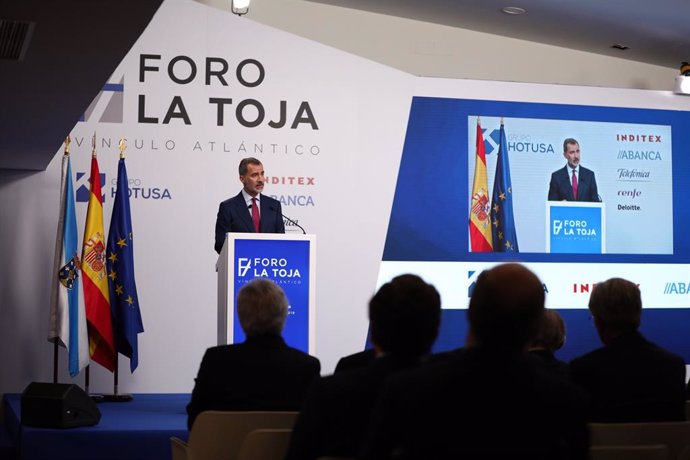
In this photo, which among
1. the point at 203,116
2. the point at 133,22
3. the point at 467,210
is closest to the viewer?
the point at 133,22

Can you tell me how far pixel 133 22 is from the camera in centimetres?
394

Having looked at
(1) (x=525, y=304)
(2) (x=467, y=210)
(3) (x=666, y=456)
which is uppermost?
(2) (x=467, y=210)

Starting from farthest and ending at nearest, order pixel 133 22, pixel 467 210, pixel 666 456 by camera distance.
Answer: pixel 467 210, pixel 133 22, pixel 666 456

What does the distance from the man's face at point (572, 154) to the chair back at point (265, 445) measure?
6.54m

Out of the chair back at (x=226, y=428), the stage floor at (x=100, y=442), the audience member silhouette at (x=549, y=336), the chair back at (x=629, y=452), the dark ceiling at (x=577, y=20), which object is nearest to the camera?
the chair back at (x=629, y=452)

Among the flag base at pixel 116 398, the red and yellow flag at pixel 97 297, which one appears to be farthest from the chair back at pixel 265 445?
the flag base at pixel 116 398

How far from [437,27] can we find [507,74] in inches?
31.2

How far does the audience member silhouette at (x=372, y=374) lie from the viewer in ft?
7.38

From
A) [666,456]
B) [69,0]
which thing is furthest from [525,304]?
[69,0]

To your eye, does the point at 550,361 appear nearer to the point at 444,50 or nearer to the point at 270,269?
the point at 270,269

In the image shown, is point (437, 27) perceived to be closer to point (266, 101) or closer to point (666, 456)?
point (266, 101)

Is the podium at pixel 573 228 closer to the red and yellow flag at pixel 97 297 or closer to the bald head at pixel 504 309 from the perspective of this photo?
the red and yellow flag at pixel 97 297

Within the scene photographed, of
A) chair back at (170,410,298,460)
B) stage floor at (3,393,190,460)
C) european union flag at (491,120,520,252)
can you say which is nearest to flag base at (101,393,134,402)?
stage floor at (3,393,190,460)

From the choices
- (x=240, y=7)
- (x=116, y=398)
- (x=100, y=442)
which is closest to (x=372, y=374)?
(x=100, y=442)
